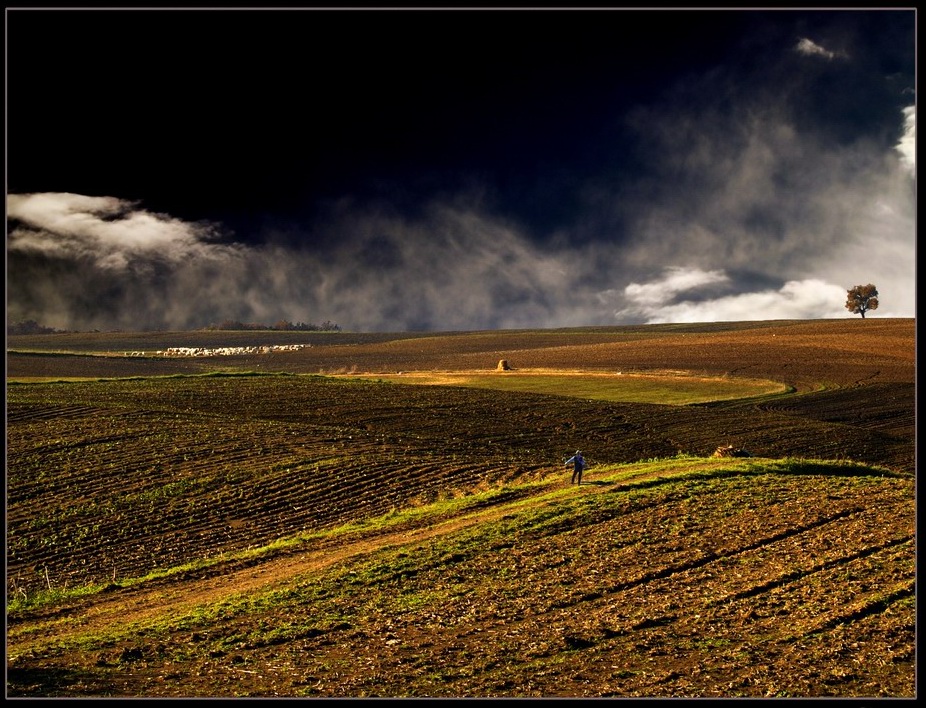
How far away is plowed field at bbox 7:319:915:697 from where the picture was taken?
14.7 metres

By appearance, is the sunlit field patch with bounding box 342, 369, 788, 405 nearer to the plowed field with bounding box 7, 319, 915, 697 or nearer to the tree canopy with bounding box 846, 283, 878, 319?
the plowed field with bounding box 7, 319, 915, 697

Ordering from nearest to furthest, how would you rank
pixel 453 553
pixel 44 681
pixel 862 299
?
pixel 44 681 < pixel 453 553 < pixel 862 299

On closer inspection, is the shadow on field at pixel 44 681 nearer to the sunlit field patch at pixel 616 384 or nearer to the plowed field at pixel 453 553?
the plowed field at pixel 453 553

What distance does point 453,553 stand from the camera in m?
23.6

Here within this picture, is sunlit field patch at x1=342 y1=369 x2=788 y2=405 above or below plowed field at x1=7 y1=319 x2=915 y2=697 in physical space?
above

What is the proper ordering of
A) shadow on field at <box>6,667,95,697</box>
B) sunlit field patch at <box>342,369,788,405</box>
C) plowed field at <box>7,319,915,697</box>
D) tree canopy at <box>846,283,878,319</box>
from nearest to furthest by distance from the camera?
shadow on field at <box>6,667,95,697</box>, plowed field at <box>7,319,915,697</box>, sunlit field patch at <box>342,369,788,405</box>, tree canopy at <box>846,283,878,319</box>

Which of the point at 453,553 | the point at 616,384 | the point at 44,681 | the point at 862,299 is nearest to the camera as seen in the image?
the point at 44,681

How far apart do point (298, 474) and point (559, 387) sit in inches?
1625

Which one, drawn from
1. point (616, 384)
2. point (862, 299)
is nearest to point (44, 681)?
point (616, 384)

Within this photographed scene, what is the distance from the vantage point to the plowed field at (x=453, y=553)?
1470 centimetres

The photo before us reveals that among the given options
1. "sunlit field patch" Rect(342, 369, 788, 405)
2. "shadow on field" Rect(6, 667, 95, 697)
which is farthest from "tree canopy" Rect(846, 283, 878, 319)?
"shadow on field" Rect(6, 667, 95, 697)

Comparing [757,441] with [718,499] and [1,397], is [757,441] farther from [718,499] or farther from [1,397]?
[1,397]

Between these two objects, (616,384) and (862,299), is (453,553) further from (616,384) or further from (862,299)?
(862,299)

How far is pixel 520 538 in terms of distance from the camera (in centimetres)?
2481
